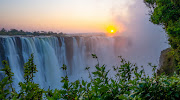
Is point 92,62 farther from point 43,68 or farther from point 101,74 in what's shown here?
point 101,74

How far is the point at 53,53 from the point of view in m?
20.8

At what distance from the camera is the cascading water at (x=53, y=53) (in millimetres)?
15514

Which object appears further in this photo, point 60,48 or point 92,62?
point 92,62

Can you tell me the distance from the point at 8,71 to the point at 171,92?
2.59 metres

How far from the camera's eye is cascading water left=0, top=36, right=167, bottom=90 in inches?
611

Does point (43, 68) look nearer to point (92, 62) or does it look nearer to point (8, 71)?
point (92, 62)

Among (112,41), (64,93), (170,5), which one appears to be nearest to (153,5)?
(170,5)

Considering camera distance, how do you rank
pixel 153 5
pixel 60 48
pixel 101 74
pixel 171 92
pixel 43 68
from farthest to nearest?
pixel 60 48 < pixel 43 68 < pixel 153 5 < pixel 101 74 < pixel 171 92

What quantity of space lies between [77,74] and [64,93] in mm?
23955

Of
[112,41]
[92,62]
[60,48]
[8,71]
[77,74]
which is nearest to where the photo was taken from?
[8,71]

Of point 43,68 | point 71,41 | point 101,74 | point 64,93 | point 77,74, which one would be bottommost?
point 77,74

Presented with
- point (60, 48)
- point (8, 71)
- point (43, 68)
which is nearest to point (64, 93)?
point (8, 71)

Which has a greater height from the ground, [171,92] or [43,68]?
[171,92]

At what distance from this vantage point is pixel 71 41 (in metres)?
25.1
